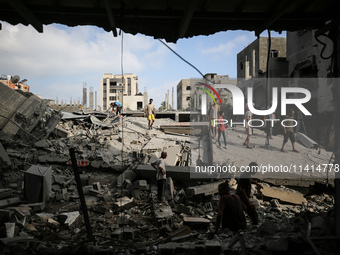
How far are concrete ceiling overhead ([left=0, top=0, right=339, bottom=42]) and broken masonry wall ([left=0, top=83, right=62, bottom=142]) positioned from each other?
866cm

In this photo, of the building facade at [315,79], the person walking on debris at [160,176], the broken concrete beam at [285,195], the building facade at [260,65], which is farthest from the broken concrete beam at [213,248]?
the building facade at [260,65]

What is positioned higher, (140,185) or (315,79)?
(315,79)

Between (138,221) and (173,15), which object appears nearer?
(173,15)

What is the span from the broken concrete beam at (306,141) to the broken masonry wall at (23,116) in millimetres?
11606

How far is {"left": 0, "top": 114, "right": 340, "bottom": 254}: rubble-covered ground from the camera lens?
3.34 m

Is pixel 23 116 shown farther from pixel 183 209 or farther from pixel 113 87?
pixel 113 87

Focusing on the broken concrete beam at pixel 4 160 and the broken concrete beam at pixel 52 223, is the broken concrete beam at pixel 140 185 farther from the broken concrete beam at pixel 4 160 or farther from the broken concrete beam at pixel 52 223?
the broken concrete beam at pixel 4 160

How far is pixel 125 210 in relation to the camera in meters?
6.54

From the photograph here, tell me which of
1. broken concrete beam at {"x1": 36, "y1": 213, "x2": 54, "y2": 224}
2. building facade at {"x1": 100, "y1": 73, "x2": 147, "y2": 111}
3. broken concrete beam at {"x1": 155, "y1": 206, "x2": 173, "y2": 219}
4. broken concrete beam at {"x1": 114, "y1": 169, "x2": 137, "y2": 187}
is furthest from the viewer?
building facade at {"x1": 100, "y1": 73, "x2": 147, "y2": 111}

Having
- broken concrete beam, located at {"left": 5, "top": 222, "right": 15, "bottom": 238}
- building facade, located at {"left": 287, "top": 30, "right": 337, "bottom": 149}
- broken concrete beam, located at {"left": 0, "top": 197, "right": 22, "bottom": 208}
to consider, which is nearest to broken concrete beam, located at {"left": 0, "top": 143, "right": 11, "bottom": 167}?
broken concrete beam, located at {"left": 0, "top": 197, "right": 22, "bottom": 208}

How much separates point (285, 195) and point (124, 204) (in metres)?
4.62

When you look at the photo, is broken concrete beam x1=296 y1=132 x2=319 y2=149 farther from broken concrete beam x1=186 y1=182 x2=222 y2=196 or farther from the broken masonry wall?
the broken masonry wall

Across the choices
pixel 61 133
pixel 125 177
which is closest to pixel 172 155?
pixel 125 177

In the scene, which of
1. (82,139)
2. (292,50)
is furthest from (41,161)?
(292,50)
